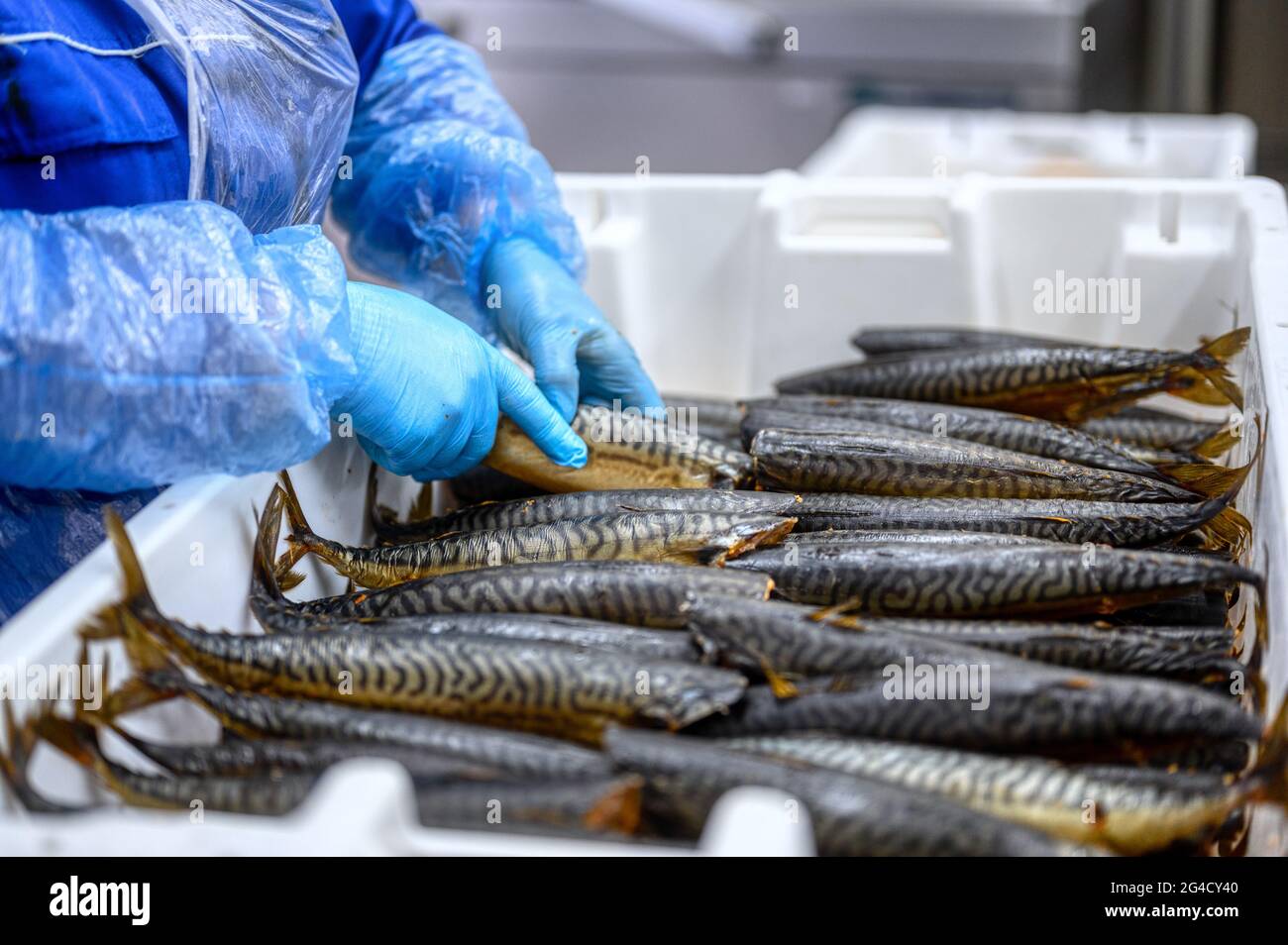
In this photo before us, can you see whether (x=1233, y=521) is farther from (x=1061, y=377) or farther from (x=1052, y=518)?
(x=1061, y=377)

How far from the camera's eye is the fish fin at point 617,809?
1216 mm

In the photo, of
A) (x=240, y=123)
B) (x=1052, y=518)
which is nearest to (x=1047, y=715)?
(x=1052, y=518)

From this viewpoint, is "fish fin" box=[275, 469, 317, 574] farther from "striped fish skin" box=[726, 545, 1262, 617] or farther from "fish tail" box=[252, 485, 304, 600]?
"striped fish skin" box=[726, 545, 1262, 617]

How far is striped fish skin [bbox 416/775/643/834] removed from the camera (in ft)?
4.00

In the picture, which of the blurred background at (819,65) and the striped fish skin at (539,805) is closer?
the striped fish skin at (539,805)

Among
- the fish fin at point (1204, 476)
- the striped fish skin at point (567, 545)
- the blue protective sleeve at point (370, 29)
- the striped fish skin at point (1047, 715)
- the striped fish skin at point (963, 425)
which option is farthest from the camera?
the blue protective sleeve at point (370, 29)

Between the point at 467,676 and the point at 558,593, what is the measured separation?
26 centimetres

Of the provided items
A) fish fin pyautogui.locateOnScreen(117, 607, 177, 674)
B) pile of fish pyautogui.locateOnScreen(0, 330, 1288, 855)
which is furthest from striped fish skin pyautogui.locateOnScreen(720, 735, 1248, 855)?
fish fin pyautogui.locateOnScreen(117, 607, 177, 674)

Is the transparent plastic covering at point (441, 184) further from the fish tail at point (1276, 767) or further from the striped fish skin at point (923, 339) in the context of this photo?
the fish tail at point (1276, 767)

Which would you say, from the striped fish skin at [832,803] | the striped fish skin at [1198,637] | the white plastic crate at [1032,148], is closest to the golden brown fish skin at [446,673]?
the striped fish skin at [832,803]

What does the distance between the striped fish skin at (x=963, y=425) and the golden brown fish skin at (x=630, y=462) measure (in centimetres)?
10

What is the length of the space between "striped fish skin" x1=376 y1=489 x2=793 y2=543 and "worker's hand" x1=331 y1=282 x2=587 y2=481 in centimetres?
11

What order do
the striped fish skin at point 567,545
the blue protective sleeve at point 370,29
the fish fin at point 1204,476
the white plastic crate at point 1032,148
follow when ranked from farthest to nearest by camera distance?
1. the white plastic crate at point 1032,148
2. the blue protective sleeve at point 370,29
3. the fish fin at point 1204,476
4. the striped fish skin at point 567,545
